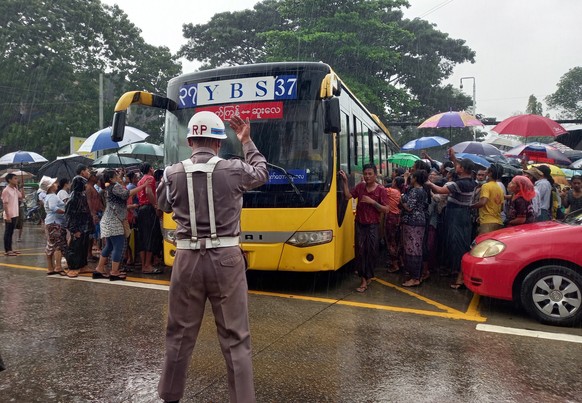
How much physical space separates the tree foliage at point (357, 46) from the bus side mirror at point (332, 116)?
783 inches

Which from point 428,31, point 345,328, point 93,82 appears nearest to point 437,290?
point 345,328

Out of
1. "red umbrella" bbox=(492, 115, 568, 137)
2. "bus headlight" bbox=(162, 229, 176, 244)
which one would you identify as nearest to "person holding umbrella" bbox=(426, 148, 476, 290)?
"red umbrella" bbox=(492, 115, 568, 137)

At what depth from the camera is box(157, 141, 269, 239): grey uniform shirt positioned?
2896mm

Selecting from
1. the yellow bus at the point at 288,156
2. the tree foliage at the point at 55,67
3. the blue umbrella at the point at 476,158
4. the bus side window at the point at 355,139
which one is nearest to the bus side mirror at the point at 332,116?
the yellow bus at the point at 288,156

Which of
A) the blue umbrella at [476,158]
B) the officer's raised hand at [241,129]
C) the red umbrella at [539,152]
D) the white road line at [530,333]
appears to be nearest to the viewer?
the officer's raised hand at [241,129]

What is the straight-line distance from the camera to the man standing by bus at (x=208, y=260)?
289 centimetres

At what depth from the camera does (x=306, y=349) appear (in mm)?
4387

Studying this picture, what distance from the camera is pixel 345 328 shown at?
5.02 m

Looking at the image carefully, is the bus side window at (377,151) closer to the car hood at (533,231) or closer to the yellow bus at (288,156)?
the yellow bus at (288,156)

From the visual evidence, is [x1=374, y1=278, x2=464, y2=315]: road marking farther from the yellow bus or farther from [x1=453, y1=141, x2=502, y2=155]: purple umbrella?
[x1=453, y1=141, x2=502, y2=155]: purple umbrella

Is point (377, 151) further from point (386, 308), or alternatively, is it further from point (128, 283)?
point (128, 283)

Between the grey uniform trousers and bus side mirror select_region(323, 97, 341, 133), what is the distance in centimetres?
312

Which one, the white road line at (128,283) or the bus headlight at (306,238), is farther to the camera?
the white road line at (128,283)

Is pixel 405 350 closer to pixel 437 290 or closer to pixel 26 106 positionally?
pixel 437 290
